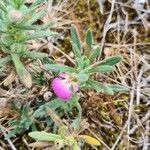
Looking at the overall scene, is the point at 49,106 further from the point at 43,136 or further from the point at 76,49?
the point at 76,49

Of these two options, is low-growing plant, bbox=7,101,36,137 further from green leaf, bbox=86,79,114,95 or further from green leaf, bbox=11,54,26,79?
green leaf, bbox=86,79,114,95

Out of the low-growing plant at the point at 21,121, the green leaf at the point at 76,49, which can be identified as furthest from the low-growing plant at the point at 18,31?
A: the low-growing plant at the point at 21,121

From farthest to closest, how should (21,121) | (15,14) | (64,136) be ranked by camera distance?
(21,121) → (64,136) → (15,14)

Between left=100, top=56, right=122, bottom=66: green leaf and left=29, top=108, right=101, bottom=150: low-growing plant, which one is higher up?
left=100, top=56, right=122, bottom=66: green leaf

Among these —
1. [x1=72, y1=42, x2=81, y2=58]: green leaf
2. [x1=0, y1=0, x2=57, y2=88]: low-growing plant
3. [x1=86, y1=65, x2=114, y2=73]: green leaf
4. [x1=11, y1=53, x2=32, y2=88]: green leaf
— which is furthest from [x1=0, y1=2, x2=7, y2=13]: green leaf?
[x1=86, y1=65, x2=114, y2=73]: green leaf

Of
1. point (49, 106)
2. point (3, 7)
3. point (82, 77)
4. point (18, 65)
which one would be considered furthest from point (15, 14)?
point (49, 106)

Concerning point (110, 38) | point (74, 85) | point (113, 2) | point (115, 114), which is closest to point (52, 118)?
point (74, 85)
